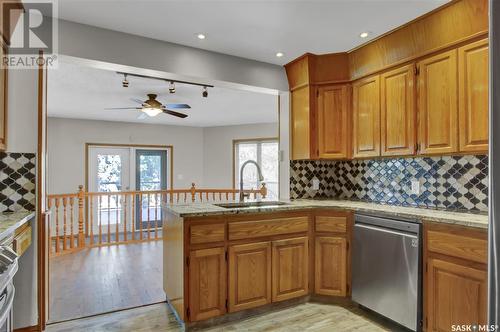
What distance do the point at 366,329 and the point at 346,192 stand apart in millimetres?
1573

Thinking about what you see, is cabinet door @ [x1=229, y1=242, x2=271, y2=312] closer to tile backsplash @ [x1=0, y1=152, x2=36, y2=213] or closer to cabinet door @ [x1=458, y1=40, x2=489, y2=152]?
tile backsplash @ [x1=0, y1=152, x2=36, y2=213]

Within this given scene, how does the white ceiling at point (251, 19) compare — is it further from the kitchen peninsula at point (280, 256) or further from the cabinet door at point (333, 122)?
the kitchen peninsula at point (280, 256)

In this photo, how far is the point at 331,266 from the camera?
2.75 meters

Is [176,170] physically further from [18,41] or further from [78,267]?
[18,41]

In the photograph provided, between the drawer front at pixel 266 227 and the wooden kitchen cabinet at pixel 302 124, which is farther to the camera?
the wooden kitchen cabinet at pixel 302 124

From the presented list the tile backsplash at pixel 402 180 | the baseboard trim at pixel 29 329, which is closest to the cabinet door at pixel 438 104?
the tile backsplash at pixel 402 180

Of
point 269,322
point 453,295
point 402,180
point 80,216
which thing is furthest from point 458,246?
point 80,216

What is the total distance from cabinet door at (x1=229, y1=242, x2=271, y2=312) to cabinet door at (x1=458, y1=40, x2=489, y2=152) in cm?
176

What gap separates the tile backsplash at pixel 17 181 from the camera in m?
2.18

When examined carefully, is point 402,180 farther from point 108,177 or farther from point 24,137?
point 108,177

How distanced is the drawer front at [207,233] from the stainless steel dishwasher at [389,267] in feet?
3.95

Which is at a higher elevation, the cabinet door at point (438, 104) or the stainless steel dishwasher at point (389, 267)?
the cabinet door at point (438, 104)

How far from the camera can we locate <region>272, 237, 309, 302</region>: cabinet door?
2629 mm

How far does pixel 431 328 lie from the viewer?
6.79 feet
